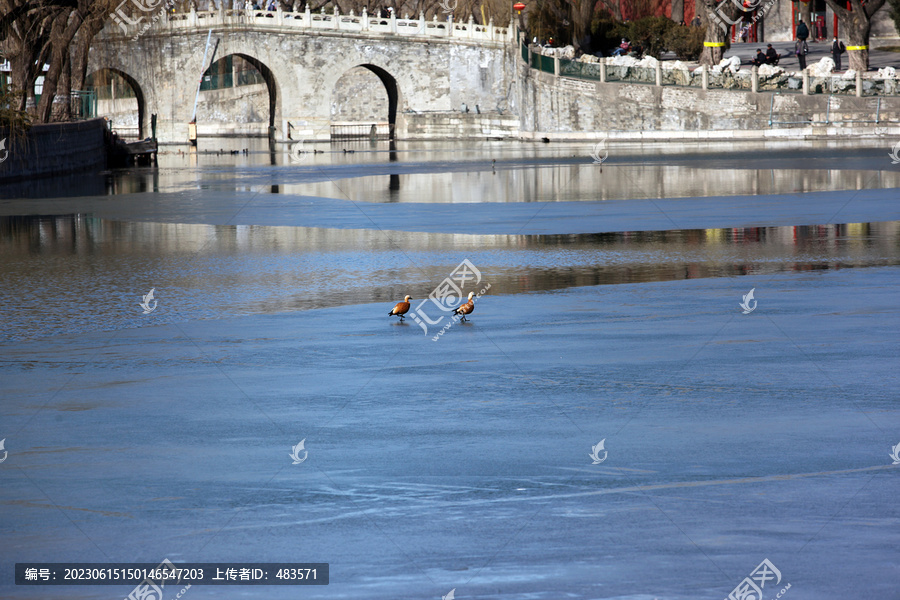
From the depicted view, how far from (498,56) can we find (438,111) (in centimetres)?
518

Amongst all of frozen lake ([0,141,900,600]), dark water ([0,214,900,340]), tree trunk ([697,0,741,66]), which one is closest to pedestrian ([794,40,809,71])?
tree trunk ([697,0,741,66])

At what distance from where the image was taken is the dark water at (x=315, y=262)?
32.2 ft

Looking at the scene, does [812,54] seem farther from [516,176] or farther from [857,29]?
[516,176]

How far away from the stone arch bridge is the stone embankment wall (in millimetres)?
26898

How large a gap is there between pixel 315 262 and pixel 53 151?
19193mm

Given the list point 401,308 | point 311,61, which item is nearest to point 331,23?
point 311,61

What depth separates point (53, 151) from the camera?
96.3 ft

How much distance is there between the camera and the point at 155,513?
4.54 m

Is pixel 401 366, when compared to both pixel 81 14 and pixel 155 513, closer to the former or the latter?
pixel 155 513

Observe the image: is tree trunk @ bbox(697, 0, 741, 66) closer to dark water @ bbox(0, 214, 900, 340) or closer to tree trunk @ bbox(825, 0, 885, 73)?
tree trunk @ bbox(825, 0, 885, 73)

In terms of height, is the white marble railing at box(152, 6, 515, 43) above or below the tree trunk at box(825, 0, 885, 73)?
above

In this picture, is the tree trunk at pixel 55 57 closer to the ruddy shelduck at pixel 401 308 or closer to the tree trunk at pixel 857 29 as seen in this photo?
the ruddy shelduck at pixel 401 308

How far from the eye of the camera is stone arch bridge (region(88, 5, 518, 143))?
62125mm

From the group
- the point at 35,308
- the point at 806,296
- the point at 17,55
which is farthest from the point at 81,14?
the point at 806,296
